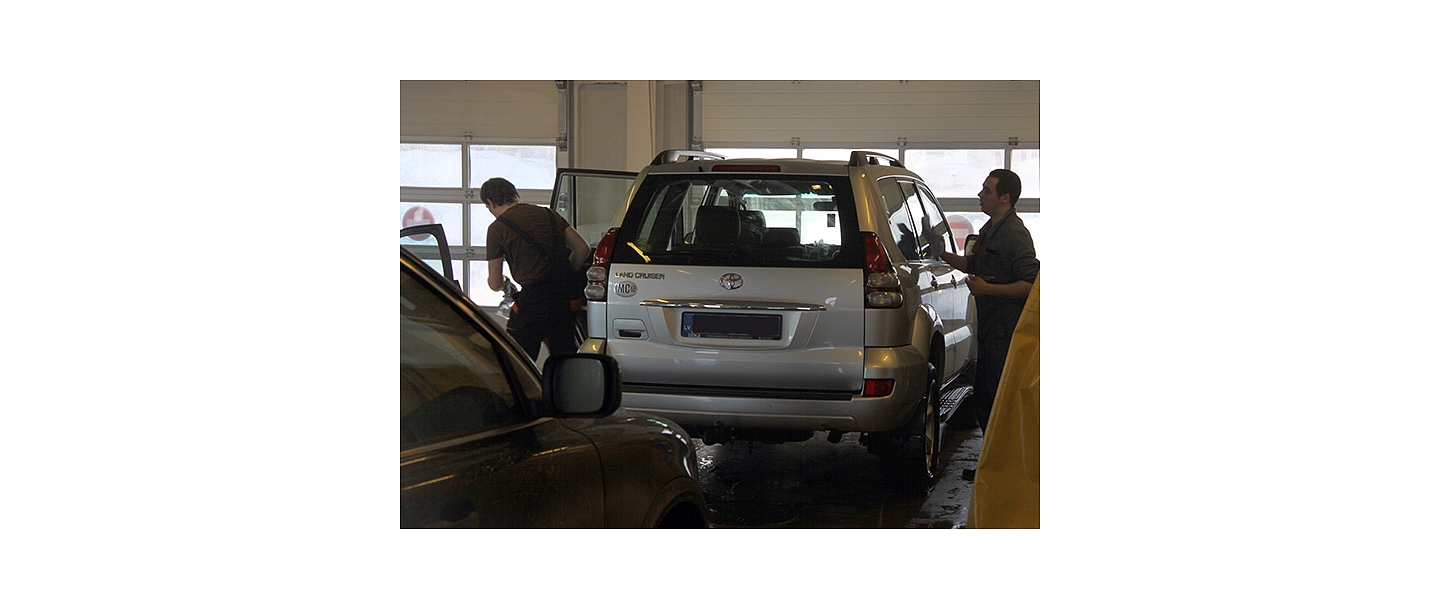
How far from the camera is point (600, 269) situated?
11.1ft

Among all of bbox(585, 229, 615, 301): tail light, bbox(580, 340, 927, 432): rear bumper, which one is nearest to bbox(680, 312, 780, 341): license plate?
bbox(580, 340, 927, 432): rear bumper

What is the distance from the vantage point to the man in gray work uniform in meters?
3.28

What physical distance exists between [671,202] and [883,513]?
1.17 meters

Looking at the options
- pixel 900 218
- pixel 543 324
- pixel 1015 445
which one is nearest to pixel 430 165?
pixel 543 324

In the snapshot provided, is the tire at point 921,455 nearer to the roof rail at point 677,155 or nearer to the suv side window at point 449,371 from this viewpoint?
the roof rail at point 677,155

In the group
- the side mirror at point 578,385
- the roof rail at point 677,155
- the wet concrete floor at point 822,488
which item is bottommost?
the wet concrete floor at point 822,488

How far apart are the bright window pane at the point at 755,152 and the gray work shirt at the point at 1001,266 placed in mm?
641

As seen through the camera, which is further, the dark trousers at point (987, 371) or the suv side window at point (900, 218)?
the dark trousers at point (987, 371)

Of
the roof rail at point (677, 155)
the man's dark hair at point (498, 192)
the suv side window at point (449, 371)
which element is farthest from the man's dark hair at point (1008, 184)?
the suv side window at point (449, 371)

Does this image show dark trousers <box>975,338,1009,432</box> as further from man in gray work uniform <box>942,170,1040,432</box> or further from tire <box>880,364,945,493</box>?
tire <box>880,364,945,493</box>

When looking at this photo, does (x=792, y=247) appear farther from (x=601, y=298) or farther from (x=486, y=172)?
(x=486, y=172)

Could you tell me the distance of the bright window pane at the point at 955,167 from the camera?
326cm

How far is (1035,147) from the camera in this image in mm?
3252
